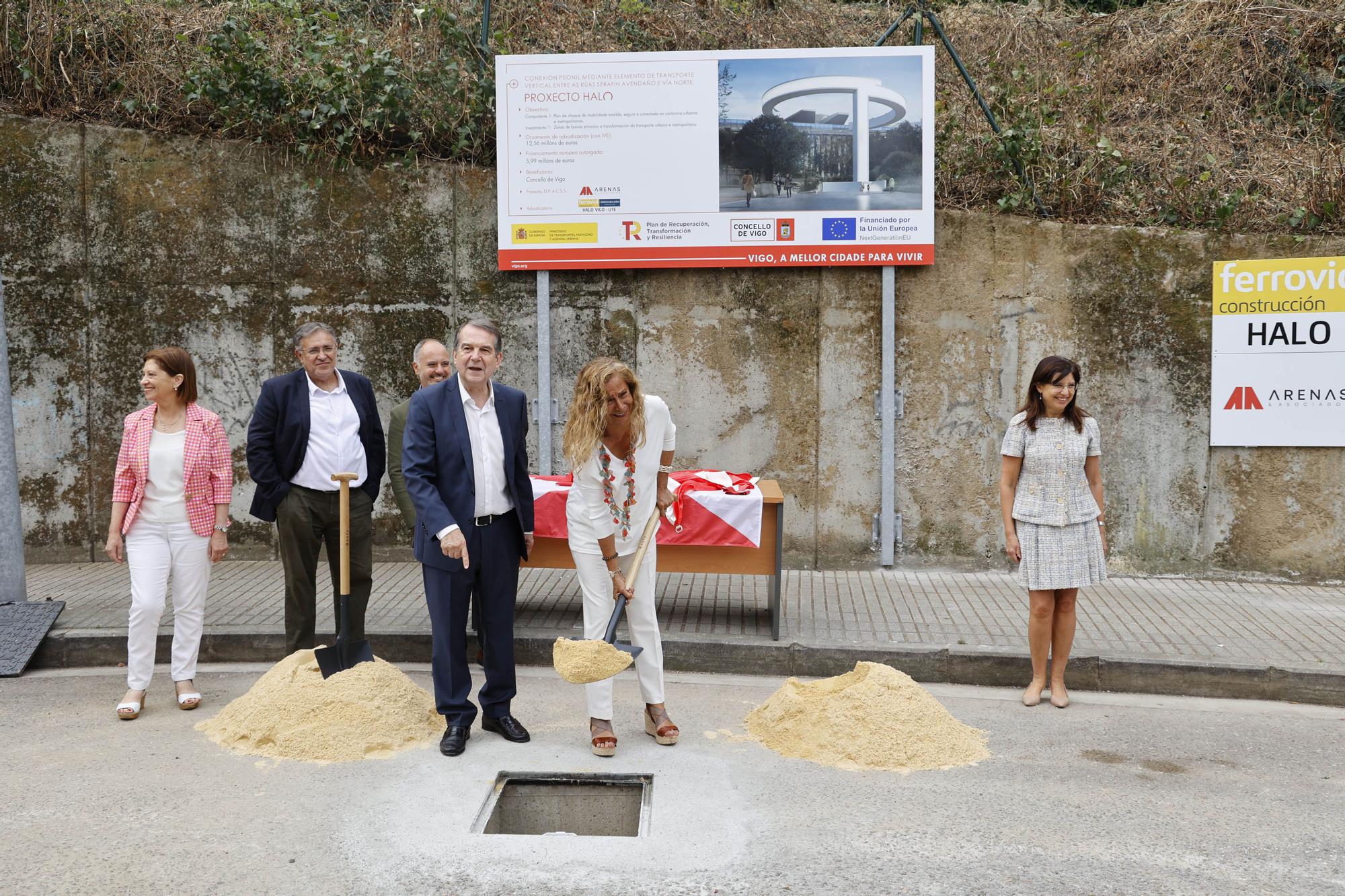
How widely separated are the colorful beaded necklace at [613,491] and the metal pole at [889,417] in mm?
4280

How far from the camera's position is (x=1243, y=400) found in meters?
8.39

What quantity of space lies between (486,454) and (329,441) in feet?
4.60

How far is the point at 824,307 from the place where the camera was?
8789mm

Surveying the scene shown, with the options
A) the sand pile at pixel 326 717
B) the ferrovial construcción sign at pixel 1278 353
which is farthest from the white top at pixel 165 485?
the ferrovial construcción sign at pixel 1278 353

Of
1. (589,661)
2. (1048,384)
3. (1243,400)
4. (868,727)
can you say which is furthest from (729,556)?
(1243,400)

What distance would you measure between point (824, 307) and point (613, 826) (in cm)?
534

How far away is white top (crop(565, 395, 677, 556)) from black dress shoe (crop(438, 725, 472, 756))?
100 centimetres

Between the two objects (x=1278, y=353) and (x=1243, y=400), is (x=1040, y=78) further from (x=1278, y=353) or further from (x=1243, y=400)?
(x=1243, y=400)

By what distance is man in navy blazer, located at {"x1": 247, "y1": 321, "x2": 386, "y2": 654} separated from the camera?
5891 millimetres

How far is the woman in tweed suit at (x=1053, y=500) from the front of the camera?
5605 mm

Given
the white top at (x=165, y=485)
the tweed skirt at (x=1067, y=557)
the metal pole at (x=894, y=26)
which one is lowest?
the tweed skirt at (x=1067, y=557)

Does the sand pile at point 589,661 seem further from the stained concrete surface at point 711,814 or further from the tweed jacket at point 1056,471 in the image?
the tweed jacket at point 1056,471

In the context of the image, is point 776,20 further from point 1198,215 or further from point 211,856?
point 211,856

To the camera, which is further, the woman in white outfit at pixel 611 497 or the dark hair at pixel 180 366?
the dark hair at pixel 180 366
